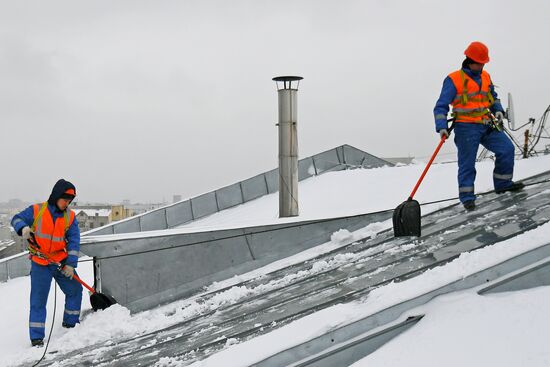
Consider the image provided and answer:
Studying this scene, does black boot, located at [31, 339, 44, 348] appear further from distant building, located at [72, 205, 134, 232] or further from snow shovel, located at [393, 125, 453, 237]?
distant building, located at [72, 205, 134, 232]

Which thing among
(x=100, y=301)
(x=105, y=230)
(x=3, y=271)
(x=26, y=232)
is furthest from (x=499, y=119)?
(x=105, y=230)

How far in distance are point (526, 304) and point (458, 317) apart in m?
0.39

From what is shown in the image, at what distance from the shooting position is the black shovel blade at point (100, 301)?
5523 mm

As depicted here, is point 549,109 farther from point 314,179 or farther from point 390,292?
point 390,292

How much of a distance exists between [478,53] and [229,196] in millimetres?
9780

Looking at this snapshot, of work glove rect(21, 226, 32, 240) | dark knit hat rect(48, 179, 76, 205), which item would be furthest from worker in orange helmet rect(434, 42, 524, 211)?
work glove rect(21, 226, 32, 240)

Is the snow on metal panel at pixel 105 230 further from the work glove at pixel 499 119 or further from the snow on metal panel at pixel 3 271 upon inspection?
the work glove at pixel 499 119

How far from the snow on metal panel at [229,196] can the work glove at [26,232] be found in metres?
9.15

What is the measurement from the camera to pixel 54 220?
5402 mm

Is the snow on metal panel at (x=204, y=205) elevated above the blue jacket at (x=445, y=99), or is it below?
below

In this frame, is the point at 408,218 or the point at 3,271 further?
the point at 3,271

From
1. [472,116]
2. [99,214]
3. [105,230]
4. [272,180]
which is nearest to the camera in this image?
[472,116]

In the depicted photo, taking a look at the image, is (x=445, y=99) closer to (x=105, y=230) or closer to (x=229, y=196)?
(x=105, y=230)

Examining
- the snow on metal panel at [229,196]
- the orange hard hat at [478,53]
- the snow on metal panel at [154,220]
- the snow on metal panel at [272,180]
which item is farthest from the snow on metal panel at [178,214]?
the orange hard hat at [478,53]
